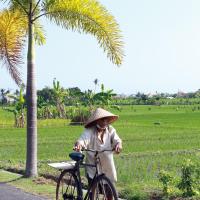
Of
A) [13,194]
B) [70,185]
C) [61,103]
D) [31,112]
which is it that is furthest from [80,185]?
[61,103]

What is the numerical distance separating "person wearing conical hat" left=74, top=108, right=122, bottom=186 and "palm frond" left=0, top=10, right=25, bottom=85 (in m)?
5.58

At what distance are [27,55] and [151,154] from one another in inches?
267

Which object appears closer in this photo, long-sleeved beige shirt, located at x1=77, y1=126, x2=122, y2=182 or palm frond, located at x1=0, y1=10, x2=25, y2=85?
long-sleeved beige shirt, located at x1=77, y1=126, x2=122, y2=182

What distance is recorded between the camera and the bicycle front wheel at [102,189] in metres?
6.43

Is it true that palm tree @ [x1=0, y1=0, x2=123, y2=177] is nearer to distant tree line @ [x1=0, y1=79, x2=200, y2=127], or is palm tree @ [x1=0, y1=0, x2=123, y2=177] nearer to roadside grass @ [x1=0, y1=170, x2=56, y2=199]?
roadside grass @ [x1=0, y1=170, x2=56, y2=199]

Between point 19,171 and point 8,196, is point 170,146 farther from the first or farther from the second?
point 8,196

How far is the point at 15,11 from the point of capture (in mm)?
12219

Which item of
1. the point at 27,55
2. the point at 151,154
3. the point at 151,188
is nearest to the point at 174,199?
the point at 151,188

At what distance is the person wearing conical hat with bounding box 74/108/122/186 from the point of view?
7.00 m

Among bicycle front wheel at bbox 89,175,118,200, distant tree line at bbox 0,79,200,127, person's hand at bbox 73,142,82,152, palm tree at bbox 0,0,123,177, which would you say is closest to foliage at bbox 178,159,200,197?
bicycle front wheel at bbox 89,175,118,200

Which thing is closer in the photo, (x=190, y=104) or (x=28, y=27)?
(x=28, y=27)

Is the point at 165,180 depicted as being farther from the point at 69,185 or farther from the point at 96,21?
the point at 96,21

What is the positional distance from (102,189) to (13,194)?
10.6 feet

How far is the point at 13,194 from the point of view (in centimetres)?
933
